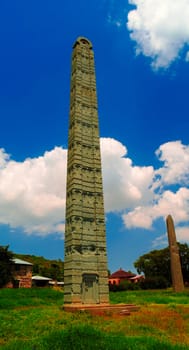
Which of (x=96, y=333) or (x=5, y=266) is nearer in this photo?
(x=96, y=333)

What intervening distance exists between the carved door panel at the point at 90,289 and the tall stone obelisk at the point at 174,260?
1597 cm

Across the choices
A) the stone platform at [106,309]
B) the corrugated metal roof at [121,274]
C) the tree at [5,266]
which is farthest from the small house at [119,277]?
the stone platform at [106,309]

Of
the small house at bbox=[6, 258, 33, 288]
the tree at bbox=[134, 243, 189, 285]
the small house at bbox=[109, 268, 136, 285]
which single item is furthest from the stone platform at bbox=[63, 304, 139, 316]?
the small house at bbox=[109, 268, 136, 285]

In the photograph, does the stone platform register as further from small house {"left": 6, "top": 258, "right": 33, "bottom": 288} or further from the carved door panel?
small house {"left": 6, "top": 258, "right": 33, "bottom": 288}

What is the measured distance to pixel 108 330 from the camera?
32.1 feet

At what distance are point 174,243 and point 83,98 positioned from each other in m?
19.5

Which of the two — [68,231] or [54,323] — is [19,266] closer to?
[68,231]

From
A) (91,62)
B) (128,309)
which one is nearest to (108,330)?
(128,309)

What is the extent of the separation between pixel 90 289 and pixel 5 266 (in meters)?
21.7

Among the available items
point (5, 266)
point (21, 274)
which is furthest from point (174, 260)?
point (21, 274)

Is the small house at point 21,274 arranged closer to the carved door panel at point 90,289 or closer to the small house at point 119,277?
the carved door panel at point 90,289

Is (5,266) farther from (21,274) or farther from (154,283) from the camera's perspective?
(154,283)

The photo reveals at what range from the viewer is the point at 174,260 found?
101ft

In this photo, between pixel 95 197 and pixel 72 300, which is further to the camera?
pixel 95 197
